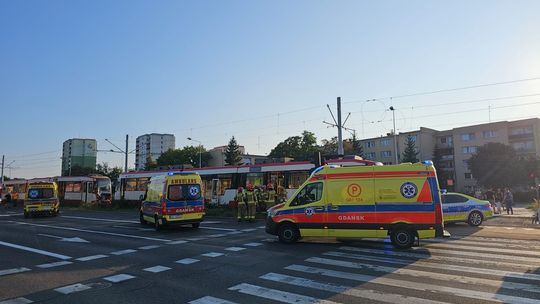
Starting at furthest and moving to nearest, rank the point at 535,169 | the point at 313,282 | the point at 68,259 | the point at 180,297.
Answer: the point at 535,169
the point at 68,259
the point at 313,282
the point at 180,297

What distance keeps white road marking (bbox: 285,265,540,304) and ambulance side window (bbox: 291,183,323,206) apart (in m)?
3.69

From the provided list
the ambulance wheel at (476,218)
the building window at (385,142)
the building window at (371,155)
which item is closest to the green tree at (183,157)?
the building window at (371,155)

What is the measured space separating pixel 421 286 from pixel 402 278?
605mm

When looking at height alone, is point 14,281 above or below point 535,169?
below

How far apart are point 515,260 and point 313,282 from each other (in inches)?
202

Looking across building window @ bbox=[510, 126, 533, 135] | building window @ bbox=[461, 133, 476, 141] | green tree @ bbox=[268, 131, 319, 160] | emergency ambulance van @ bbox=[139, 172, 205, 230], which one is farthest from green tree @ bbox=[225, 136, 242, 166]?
emergency ambulance van @ bbox=[139, 172, 205, 230]

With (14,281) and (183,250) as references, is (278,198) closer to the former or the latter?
(183,250)

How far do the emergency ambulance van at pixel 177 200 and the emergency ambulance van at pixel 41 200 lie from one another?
14.5 metres

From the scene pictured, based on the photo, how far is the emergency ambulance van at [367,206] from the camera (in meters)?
10.5

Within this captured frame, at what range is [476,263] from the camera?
27.8 ft

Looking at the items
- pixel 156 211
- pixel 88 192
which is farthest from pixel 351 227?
pixel 88 192

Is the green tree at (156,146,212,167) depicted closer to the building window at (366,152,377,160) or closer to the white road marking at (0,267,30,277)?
the building window at (366,152,377,160)

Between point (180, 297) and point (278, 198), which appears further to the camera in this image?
point (278, 198)

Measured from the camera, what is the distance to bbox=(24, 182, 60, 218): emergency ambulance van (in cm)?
2692
